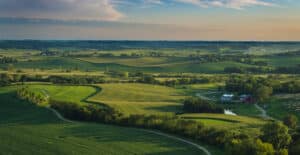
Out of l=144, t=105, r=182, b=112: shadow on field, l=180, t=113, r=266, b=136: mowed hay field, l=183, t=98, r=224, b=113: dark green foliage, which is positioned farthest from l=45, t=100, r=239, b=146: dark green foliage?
l=183, t=98, r=224, b=113: dark green foliage

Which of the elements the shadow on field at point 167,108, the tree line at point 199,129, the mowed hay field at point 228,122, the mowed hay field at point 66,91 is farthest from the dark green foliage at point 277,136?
the mowed hay field at point 66,91

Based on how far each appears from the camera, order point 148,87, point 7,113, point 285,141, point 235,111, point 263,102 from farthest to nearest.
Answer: point 148,87 < point 263,102 < point 235,111 < point 7,113 < point 285,141

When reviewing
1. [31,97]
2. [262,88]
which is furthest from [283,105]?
[31,97]

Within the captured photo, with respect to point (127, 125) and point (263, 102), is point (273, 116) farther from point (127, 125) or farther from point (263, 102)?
point (127, 125)

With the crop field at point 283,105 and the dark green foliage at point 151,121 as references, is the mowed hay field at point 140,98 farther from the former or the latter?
the crop field at point 283,105

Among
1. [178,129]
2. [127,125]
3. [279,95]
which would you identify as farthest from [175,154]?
[279,95]

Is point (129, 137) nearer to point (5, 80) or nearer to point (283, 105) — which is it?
point (283, 105)
